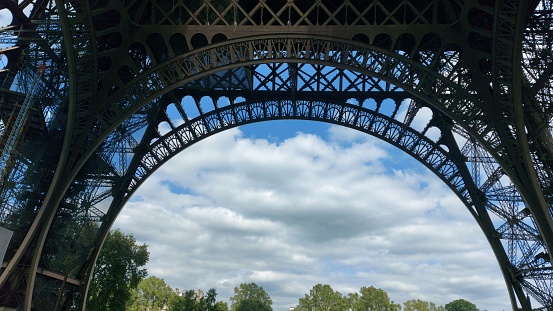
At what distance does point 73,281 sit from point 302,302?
1739 inches

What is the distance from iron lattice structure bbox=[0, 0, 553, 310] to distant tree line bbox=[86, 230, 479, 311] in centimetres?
864

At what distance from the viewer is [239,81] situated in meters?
24.3

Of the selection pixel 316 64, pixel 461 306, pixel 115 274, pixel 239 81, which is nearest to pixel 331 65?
pixel 316 64

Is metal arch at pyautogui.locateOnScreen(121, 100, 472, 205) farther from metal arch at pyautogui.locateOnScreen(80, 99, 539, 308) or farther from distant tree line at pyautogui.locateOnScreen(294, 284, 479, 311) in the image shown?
distant tree line at pyautogui.locateOnScreen(294, 284, 479, 311)

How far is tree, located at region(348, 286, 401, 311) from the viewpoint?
194 ft

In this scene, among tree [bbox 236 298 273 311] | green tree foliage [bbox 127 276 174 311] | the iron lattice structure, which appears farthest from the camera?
tree [bbox 236 298 273 311]

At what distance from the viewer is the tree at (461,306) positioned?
70.8 meters

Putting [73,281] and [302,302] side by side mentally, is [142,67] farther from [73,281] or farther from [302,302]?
[302,302]

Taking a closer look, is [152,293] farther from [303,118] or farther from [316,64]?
[316,64]

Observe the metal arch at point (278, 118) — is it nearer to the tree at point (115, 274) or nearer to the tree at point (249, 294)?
the tree at point (115, 274)

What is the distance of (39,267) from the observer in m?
20.5

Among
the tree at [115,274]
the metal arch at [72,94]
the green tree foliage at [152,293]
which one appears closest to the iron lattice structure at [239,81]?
the metal arch at [72,94]

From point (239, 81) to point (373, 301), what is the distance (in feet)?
143

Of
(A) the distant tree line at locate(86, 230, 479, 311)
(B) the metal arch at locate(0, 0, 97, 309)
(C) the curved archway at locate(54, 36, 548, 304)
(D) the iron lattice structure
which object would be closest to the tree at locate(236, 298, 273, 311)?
(A) the distant tree line at locate(86, 230, 479, 311)
